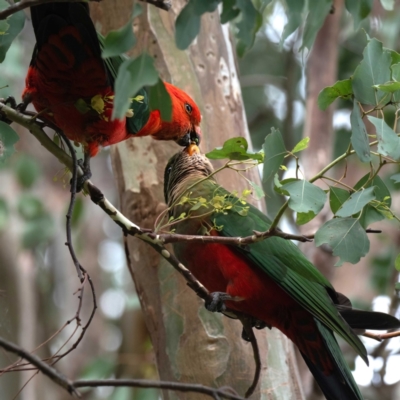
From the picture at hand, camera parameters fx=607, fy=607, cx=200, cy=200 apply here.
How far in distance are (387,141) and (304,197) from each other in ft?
0.86

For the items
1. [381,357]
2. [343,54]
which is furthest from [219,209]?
[343,54]

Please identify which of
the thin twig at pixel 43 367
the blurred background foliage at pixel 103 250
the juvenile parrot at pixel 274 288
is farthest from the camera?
the blurred background foliage at pixel 103 250

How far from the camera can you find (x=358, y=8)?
164 cm

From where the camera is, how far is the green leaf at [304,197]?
1.64 m

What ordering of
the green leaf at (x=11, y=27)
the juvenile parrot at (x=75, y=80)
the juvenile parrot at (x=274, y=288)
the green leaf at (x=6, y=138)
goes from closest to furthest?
the green leaf at (x=11, y=27), the green leaf at (x=6, y=138), the juvenile parrot at (x=75, y=80), the juvenile parrot at (x=274, y=288)

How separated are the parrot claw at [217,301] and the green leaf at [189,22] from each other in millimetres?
1234

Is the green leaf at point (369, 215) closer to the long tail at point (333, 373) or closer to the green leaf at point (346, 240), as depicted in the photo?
the green leaf at point (346, 240)

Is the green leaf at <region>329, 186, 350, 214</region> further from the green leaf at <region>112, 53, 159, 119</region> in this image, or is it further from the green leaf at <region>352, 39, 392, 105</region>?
the green leaf at <region>112, 53, 159, 119</region>

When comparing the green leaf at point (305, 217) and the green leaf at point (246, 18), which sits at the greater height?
the green leaf at point (246, 18)

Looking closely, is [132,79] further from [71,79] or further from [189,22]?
[71,79]

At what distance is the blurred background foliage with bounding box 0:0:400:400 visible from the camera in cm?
521

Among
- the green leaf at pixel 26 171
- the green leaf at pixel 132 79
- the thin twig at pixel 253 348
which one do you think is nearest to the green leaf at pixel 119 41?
the green leaf at pixel 132 79

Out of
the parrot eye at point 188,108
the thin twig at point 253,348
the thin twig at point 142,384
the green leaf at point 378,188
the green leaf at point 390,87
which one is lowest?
the thin twig at point 142,384

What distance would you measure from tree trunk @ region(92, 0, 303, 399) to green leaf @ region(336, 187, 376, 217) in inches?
46.4
